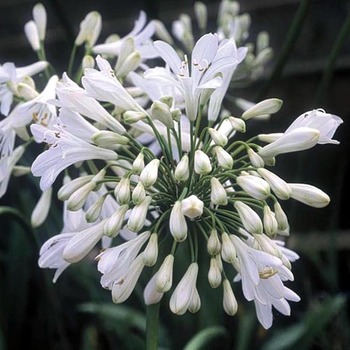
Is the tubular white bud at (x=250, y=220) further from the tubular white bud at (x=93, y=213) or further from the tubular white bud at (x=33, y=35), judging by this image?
the tubular white bud at (x=33, y=35)

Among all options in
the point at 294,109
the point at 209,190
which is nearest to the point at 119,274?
the point at 209,190

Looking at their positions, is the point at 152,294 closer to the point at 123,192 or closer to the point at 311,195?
the point at 123,192

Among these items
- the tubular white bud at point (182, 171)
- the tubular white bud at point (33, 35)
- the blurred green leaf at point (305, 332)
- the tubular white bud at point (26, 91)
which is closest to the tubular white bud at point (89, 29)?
the tubular white bud at point (33, 35)

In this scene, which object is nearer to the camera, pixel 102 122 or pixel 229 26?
pixel 102 122

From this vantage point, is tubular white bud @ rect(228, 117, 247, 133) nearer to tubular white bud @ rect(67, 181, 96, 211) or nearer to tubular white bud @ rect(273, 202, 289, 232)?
tubular white bud @ rect(273, 202, 289, 232)

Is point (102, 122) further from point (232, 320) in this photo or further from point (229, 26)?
point (232, 320)

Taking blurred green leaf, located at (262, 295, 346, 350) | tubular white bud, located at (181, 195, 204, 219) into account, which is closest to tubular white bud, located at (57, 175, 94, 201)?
tubular white bud, located at (181, 195, 204, 219)
